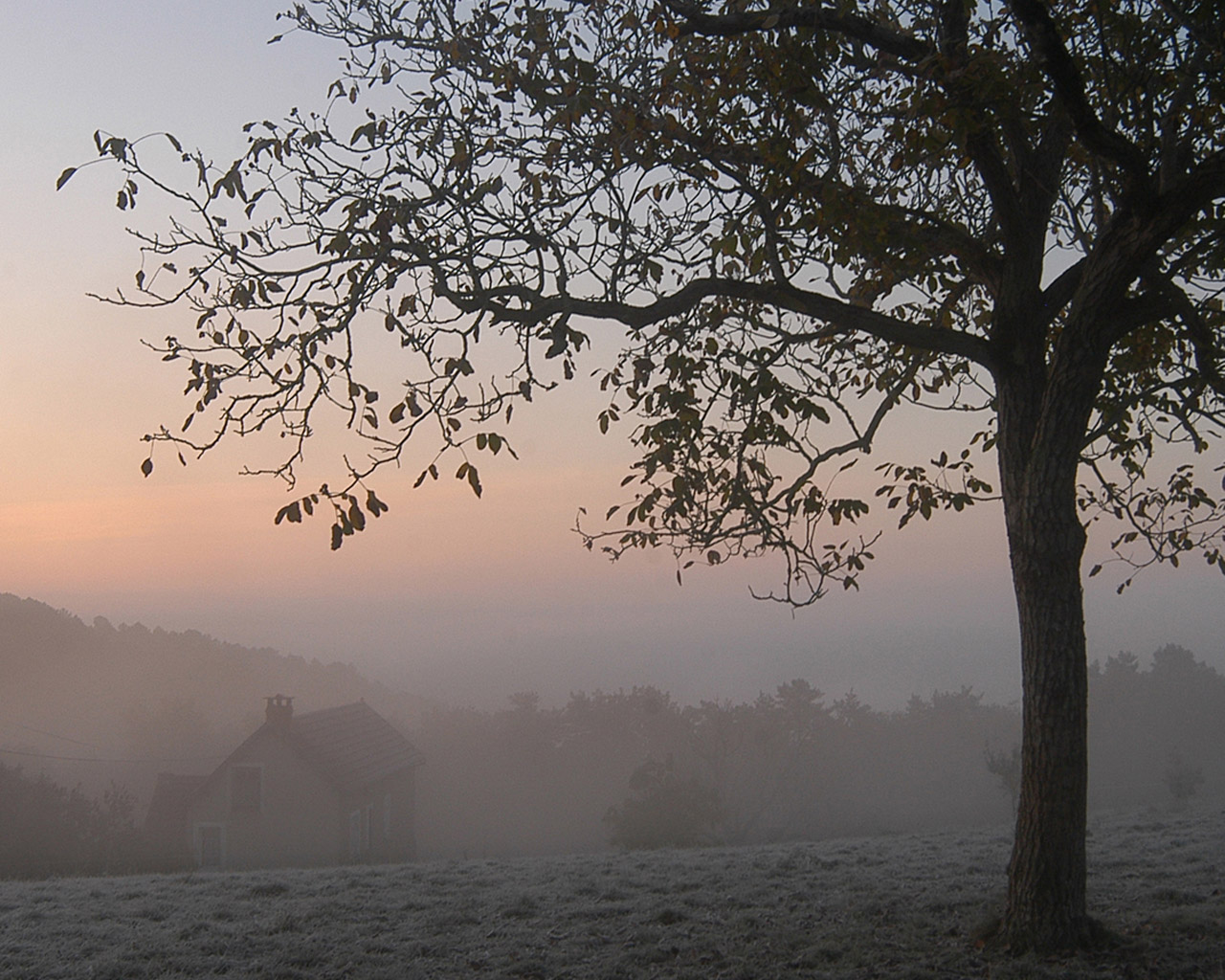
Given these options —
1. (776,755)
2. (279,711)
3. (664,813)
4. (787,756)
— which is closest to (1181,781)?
(787,756)

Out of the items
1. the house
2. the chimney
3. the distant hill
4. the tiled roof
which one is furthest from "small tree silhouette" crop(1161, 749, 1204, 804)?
the distant hill

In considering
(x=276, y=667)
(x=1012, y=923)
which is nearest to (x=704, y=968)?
(x=1012, y=923)

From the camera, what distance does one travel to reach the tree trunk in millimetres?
6238

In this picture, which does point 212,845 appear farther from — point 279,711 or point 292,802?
point 279,711

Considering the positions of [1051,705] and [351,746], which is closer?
[1051,705]

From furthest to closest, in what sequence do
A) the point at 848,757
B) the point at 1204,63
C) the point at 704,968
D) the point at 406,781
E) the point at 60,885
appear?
the point at 848,757, the point at 406,781, the point at 60,885, the point at 1204,63, the point at 704,968

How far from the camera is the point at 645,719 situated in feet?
165

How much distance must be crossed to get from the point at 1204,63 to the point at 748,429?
4576 mm

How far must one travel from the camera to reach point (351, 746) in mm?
34156

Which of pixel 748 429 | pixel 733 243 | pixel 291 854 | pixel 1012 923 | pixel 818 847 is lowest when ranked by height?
pixel 291 854

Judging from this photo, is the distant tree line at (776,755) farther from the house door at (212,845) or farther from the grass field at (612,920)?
the grass field at (612,920)

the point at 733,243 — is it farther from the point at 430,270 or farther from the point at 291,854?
the point at 291,854

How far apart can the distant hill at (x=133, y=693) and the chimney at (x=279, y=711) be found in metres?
16.6

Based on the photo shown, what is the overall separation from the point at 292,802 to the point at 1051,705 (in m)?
30.2
